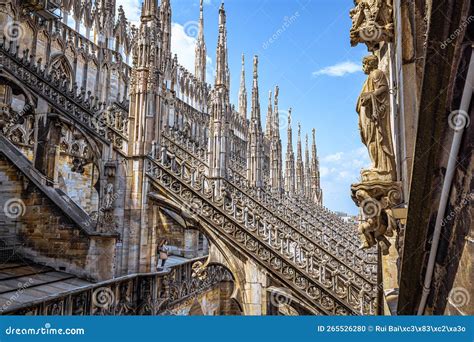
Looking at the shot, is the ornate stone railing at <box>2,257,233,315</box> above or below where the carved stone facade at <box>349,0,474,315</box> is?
below

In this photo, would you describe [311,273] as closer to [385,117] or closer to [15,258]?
[385,117]

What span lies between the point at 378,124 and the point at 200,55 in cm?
3430

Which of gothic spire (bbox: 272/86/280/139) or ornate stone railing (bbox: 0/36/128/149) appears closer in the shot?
ornate stone railing (bbox: 0/36/128/149)

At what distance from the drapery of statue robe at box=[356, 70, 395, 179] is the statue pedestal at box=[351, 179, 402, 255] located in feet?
0.86

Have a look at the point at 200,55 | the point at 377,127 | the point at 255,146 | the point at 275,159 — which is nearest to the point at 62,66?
the point at 255,146

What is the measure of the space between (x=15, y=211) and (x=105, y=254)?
8.89ft

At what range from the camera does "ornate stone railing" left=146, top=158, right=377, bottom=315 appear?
8.08 m

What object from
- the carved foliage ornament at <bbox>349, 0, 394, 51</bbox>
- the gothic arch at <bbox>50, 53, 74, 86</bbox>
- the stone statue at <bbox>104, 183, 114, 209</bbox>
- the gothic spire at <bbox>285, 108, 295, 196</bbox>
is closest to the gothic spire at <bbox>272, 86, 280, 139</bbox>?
the gothic spire at <bbox>285, 108, 295, 196</bbox>

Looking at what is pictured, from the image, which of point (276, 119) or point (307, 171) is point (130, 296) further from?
point (307, 171)

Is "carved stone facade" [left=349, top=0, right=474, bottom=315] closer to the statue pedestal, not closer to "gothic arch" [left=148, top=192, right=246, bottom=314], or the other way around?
the statue pedestal

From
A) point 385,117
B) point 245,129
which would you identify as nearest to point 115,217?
point 385,117

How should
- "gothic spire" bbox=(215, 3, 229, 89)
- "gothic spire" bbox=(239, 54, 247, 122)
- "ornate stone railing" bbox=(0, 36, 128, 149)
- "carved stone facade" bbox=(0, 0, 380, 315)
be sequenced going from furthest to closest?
"gothic spire" bbox=(239, 54, 247, 122) → "gothic spire" bbox=(215, 3, 229, 89) → "ornate stone railing" bbox=(0, 36, 128, 149) → "carved stone facade" bbox=(0, 0, 380, 315)

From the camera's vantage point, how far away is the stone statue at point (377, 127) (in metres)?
4.24

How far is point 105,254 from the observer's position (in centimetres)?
932
